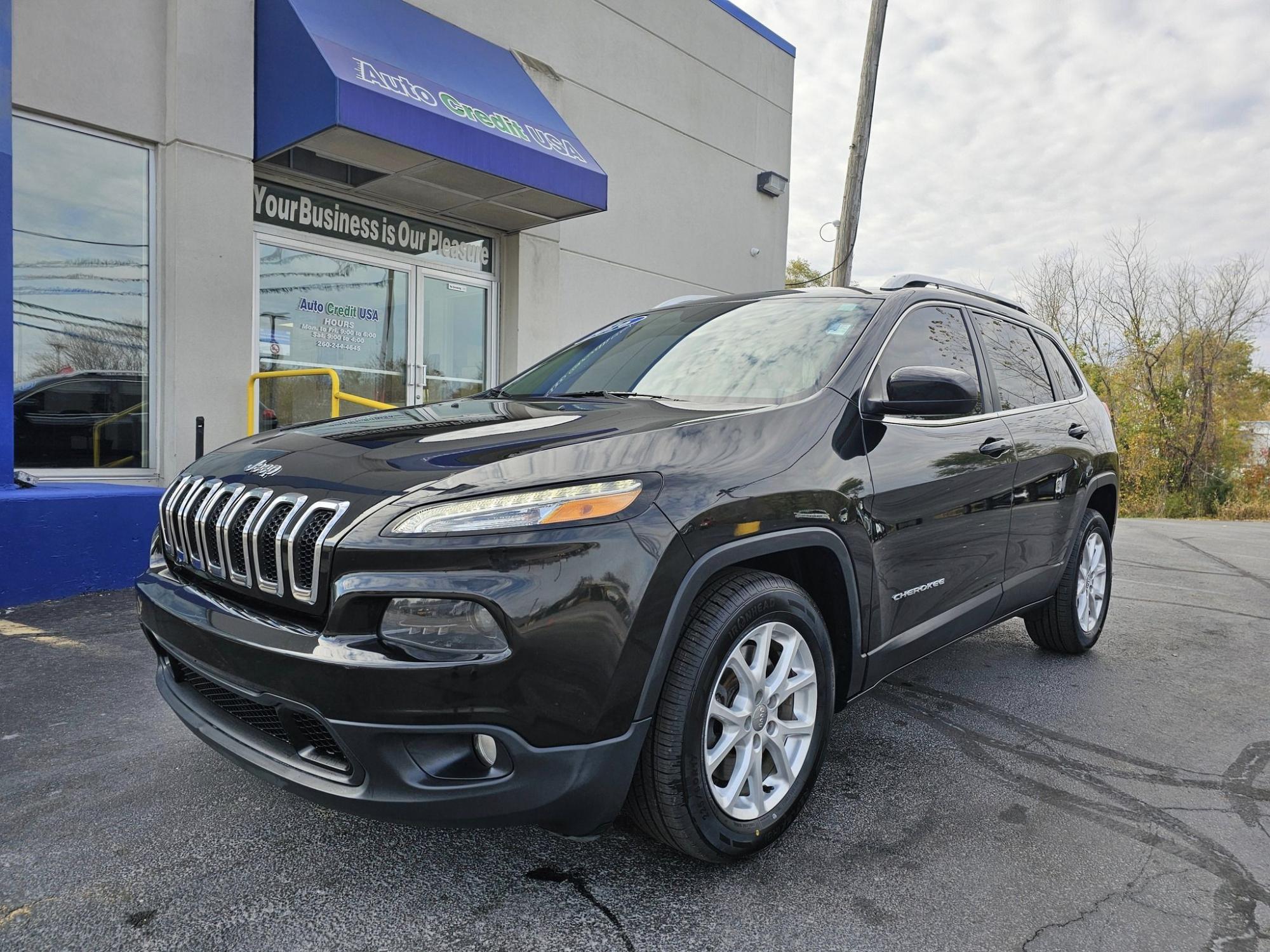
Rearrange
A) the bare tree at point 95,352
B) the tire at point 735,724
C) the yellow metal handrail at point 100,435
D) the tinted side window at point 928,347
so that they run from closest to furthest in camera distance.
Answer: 1. the tire at point 735,724
2. the tinted side window at point 928,347
3. the bare tree at point 95,352
4. the yellow metal handrail at point 100,435

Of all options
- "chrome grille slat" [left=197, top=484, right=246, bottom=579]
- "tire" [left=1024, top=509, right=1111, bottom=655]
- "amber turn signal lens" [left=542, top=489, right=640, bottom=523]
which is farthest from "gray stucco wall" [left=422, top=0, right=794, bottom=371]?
"amber turn signal lens" [left=542, top=489, right=640, bottom=523]

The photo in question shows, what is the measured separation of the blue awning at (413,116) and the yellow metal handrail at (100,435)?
2.44 metres

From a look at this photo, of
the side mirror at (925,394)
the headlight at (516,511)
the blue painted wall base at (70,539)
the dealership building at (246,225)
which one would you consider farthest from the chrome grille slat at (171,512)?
the dealership building at (246,225)

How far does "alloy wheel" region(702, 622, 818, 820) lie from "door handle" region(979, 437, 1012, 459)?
139cm

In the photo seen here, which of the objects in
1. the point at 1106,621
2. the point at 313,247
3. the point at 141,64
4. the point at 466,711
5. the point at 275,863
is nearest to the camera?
the point at 466,711

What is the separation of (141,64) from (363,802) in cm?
723

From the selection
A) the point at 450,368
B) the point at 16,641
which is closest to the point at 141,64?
the point at 450,368

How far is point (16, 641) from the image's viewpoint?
14.2ft

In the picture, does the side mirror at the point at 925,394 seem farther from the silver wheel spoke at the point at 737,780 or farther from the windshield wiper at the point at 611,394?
the silver wheel spoke at the point at 737,780

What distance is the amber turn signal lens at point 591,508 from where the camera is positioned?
6.69 feet

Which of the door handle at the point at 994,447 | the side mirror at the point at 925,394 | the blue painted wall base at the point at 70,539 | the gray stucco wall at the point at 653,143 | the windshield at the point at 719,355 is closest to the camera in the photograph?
the side mirror at the point at 925,394

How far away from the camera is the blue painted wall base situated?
496cm

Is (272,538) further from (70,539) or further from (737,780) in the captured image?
(70,539)

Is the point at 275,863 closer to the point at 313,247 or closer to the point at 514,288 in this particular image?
the point at 313,247
